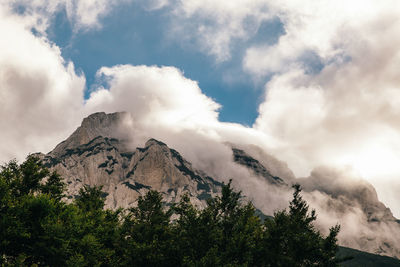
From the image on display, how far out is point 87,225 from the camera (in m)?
31.6

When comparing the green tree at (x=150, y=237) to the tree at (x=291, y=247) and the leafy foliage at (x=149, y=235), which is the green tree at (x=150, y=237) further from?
the tree at (x=291, y=247)

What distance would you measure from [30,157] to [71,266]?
18352 millimetres

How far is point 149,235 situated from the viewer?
3434 centimetres

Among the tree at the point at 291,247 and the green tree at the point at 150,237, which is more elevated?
the tree at the point at 291,247

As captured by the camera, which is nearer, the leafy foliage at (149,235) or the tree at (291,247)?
the leafy foliage at (149,235)

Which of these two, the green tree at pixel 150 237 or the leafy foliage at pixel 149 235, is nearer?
the leafy foliage at pixel 149 235

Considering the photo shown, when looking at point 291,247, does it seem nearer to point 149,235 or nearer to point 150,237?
point 150,237

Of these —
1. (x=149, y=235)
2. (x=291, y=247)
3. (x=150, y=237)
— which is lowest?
(x=150, y=237)

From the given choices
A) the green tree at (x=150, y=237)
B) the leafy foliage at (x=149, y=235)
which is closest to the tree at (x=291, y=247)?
the leafy foliage at (x=149, y=235)

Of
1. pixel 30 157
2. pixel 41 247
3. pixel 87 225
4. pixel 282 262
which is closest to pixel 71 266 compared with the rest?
pixel 41 247

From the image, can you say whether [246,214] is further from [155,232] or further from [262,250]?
[155,232]

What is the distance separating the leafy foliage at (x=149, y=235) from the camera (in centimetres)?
2488

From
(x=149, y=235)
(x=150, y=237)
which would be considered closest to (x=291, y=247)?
(x=150, y=237)

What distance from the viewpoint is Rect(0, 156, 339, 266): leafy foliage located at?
24875mm
